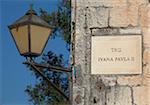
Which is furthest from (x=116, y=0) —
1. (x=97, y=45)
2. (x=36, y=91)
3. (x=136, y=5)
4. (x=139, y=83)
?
(x=36, y=91)

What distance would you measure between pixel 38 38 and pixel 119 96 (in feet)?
3.27

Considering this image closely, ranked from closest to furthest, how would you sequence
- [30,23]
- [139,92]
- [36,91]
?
1. [139,92]
2. [30,23]
3. [36,91]

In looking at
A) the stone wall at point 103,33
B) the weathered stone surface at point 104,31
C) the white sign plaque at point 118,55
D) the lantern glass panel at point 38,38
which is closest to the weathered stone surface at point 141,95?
the stone wall at point 103,33

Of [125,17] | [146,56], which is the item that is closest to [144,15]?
[125,17]

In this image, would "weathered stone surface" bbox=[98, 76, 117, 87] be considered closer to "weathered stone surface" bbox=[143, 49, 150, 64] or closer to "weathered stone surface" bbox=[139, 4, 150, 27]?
"weathered stone surface" bbox=[143, 49, 150, 64]

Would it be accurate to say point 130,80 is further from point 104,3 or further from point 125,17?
point 104,3

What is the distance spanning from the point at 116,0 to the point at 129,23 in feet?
0.68

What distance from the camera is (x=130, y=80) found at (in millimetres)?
3592

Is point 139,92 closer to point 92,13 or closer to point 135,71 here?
point 135,71

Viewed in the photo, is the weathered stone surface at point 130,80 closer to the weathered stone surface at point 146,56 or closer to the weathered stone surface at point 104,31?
the weathered stone surface at point 146,56

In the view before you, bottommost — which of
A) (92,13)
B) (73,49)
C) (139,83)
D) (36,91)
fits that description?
(36,91)

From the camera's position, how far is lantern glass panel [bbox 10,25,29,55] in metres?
4.12

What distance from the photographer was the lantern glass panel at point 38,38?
4.14m

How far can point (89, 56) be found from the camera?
3639 mm
